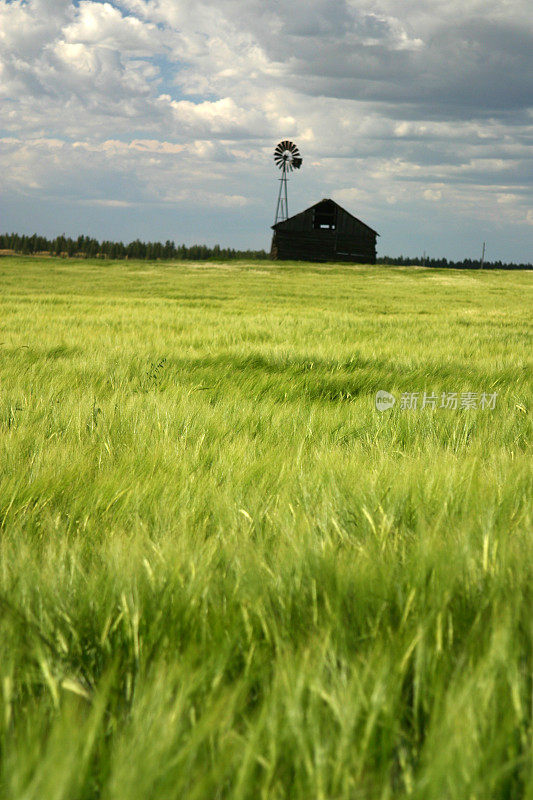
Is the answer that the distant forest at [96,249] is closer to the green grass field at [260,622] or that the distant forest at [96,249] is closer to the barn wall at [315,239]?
the barn wall at [315,239]

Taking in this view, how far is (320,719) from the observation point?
0.77 m

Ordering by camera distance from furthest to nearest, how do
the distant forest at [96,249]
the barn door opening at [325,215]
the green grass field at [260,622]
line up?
the distant forest at [96,249]
the barn door opening at [325,215]
the green grass field at [260,622]

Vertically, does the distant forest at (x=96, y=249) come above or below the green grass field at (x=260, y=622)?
above

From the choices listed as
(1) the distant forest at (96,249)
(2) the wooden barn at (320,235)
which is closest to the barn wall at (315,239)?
(2) the wooden barn at (320,235)

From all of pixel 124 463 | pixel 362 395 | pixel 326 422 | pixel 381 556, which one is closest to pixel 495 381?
pixel 362 395

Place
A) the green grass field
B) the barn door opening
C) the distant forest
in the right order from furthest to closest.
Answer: the distant forest
the barn door opening
the green grass field

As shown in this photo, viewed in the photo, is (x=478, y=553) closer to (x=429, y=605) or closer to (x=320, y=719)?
(x=429, y=605)

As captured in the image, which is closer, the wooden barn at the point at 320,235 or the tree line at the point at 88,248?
the wooden barn at the point at 320,235

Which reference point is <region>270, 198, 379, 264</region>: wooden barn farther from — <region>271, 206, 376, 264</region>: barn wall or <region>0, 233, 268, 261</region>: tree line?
<region>0, 233, 268, 261</region>: tree line

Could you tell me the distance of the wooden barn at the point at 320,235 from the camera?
54.3m

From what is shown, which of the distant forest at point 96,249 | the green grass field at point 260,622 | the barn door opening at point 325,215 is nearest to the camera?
the green grass field at point 260,622

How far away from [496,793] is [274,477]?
4.29 feet

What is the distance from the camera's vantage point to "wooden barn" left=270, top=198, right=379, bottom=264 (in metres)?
54.3

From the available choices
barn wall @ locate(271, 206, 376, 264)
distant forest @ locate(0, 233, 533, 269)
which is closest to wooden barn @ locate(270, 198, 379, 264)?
barn wall @ locate(271, 206, 376, 264)
